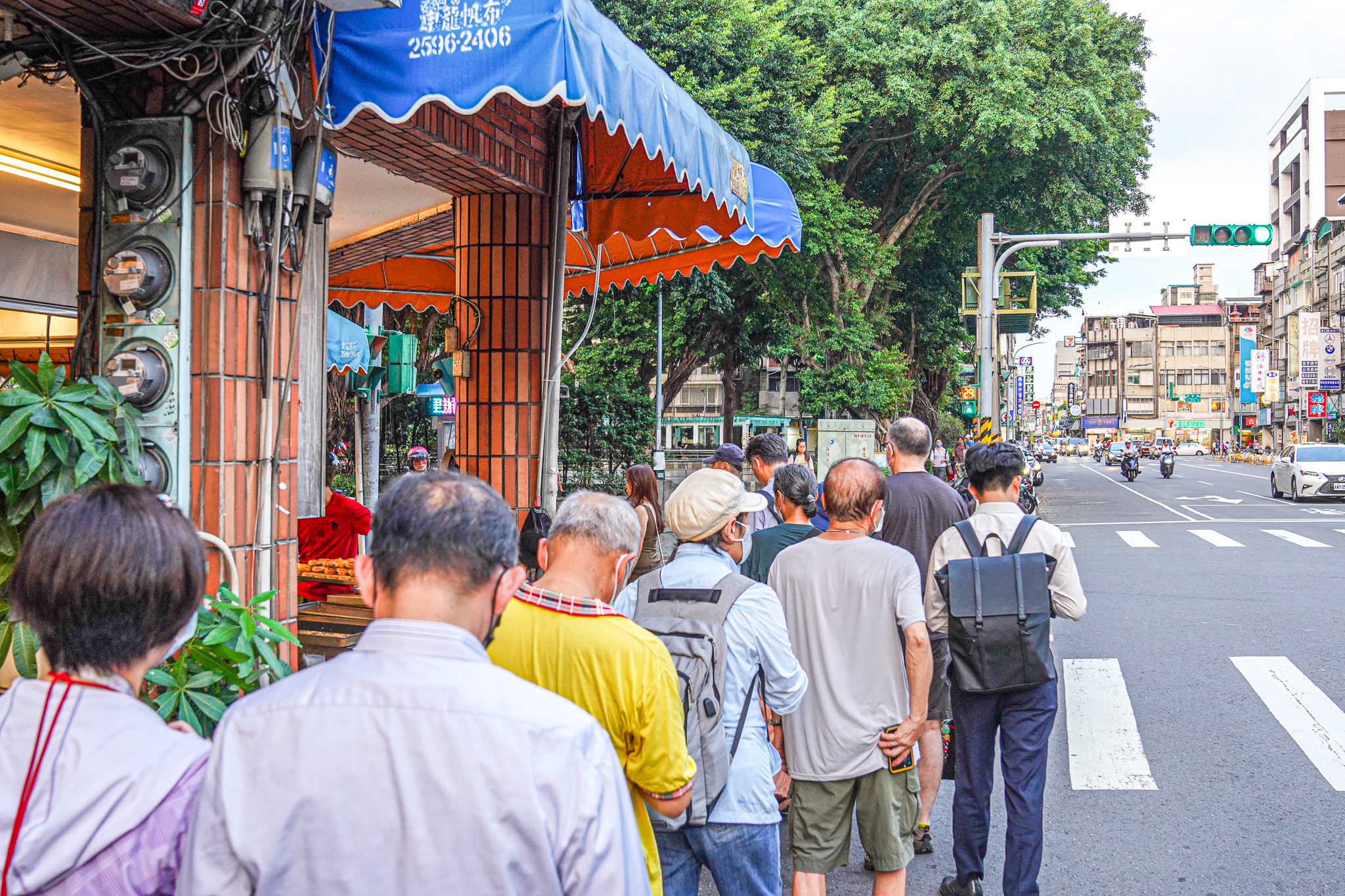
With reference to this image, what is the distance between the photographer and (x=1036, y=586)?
13.1 ft

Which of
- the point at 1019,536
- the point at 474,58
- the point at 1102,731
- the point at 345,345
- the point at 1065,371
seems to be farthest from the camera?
the point at 1065,371

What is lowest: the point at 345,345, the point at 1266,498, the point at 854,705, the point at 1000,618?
the point at 1266,498

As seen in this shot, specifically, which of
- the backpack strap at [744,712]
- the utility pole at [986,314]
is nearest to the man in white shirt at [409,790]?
the backpack strap at [744,712]

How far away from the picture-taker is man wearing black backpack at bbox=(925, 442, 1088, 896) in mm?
3934

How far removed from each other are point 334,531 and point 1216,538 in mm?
15489

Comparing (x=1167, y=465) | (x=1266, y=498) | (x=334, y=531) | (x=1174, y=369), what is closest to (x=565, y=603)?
(x=334, y=531)

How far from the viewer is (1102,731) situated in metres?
6.59

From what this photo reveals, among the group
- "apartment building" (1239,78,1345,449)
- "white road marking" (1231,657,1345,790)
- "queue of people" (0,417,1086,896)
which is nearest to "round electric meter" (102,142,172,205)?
"queue of people" (0,417,1086,896)

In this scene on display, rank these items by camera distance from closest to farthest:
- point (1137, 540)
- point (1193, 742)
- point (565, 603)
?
point (565, 603), point (1193, 742), point (1137, 540)

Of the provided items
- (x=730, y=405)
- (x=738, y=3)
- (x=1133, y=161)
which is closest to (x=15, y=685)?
(x=738, y=3)

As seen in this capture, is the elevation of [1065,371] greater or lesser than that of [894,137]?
greater

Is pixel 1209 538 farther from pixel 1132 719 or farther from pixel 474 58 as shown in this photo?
pixel 474 58

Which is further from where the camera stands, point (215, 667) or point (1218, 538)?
point (1218, 538)

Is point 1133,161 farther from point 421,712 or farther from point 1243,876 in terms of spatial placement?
point 421,712
